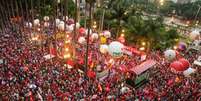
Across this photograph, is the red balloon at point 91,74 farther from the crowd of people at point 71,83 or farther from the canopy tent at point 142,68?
the canopy tent at point 142,68

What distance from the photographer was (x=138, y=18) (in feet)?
103

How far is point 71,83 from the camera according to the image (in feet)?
67.1

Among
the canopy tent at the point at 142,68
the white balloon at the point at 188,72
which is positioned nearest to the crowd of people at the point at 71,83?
the white balloon at the point at 188,72

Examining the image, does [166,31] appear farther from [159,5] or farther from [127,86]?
[159,5]

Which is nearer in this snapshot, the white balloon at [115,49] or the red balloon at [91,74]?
the white balloon at [115,49]

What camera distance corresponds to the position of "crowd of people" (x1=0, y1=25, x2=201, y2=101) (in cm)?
1905

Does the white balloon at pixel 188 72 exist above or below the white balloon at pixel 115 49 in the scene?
below

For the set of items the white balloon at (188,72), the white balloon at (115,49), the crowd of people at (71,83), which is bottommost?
the crowd of people at (71,83)

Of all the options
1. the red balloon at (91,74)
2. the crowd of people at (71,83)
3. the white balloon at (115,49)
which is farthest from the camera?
the red balloon at (91,74)

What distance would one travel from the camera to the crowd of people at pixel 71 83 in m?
19.0

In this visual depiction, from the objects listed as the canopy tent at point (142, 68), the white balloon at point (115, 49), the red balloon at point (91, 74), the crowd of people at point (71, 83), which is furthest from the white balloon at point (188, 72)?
the red balloon at point (91, 74)

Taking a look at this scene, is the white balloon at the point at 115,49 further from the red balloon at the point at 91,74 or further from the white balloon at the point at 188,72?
the white balloon at the point at 188,72

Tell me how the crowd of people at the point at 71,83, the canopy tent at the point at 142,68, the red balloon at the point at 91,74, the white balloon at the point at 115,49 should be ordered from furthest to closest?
1. the canopy tent at the point at 142,68
2. the red balloon at the point at 91,74
3. the white balloon at the point at 115,49
4. the crowd of people at the point at 71,83

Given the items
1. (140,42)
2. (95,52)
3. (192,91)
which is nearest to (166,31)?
(140,42)
